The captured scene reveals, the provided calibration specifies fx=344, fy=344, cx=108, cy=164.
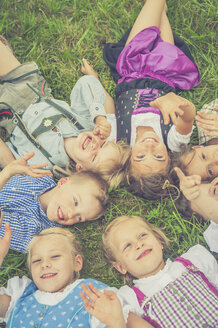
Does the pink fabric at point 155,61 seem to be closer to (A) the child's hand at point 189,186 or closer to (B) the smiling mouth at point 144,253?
(A) the child's hand at point 189,186

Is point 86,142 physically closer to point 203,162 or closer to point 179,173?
point 179,173

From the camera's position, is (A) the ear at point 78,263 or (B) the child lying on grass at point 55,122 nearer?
(A) the ear at point 78,263

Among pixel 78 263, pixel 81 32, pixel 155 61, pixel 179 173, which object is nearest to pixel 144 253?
pixel 78 263

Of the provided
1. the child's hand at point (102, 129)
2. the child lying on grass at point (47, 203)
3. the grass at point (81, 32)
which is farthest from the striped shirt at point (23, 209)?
the grass at point (81, 32)

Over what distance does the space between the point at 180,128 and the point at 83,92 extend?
824 millimetres

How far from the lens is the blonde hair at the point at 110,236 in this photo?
2398 millimetres

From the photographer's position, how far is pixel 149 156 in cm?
239

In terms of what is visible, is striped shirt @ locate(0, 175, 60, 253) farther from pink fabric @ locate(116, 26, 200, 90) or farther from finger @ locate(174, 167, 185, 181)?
pink fabric @ locate(116, 26, 200, 90)

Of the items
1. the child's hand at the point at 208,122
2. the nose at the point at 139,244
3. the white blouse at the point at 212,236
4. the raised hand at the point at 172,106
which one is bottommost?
the white blouse at the point at 212,236

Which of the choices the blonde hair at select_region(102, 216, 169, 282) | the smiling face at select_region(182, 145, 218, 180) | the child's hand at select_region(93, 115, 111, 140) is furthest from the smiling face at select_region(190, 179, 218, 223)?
the child's hand at select_region(93, 115, 111, 140)

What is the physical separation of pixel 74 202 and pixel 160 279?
78 cm

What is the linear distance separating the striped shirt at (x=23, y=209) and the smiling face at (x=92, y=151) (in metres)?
0.34

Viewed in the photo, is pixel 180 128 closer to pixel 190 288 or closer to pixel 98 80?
pixel 98 80

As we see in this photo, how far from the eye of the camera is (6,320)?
224 cm
